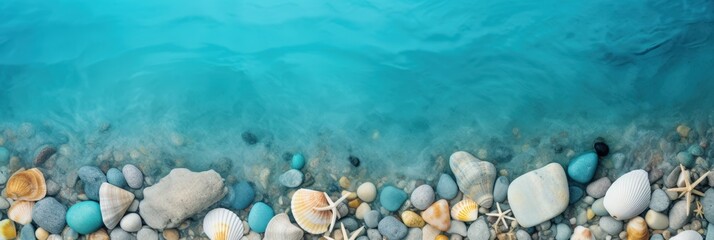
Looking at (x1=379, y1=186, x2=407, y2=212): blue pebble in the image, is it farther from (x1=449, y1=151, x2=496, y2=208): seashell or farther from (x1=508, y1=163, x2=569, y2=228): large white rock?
(x1=508, y1=163, x2=569, y2=228): large white rock

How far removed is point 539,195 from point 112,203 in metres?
1.74

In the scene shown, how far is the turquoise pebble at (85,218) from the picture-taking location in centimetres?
256

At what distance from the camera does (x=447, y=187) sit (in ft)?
8.40

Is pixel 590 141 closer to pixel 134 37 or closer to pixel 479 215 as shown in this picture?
pixel 479 215

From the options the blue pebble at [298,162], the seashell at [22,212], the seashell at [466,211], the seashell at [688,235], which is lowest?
the seashell at [22,212]

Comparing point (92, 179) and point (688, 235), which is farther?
point (92, 179)

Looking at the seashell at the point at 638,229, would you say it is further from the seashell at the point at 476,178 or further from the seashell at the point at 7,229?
the seashell at the point at 7,229

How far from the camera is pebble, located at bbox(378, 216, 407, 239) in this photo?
2.53 metres

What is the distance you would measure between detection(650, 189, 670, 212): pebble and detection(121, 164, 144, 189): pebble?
2100 millimetres

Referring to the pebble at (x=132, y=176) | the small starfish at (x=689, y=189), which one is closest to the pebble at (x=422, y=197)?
the small starfish at (x=689, y=189)

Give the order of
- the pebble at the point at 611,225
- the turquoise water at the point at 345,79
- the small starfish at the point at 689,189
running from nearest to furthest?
the small starfish at the point at 689,189 < the pebble at the point at 611,225 < the turquoise water at the point at 345,79

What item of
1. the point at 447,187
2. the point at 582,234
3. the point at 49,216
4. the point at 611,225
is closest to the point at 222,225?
the point at 49,216

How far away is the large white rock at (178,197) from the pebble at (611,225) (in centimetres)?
156

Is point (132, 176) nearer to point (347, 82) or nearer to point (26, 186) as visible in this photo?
point (26, 186)
